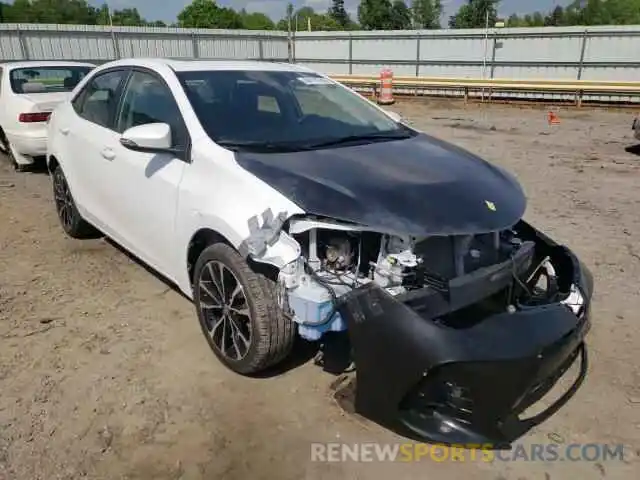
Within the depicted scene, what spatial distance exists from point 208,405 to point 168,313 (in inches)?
45.0

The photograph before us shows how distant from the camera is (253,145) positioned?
10.7ft

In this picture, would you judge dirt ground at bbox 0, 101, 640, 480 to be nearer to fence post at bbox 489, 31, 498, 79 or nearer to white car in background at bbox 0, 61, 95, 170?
white car in background at bbox 0, 61, 95, 170

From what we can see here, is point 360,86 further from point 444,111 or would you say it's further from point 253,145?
point 253,145

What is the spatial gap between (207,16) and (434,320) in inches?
3031

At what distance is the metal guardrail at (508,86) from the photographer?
1645 cm

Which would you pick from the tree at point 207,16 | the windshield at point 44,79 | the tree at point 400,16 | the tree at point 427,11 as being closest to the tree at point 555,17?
the tree at point 427,11

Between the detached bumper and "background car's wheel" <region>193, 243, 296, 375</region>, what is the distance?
50 cm

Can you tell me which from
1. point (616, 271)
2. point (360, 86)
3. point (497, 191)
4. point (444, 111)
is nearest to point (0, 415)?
point (497, 191)

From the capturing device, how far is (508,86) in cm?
1797

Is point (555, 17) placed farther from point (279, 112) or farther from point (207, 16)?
point (279, 112)

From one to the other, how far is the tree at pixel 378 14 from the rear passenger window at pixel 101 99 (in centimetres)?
6056

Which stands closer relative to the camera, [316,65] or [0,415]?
[0,415]

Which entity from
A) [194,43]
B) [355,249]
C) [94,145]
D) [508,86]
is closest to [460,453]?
[355,249]

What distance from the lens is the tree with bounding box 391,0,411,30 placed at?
6175 cm
